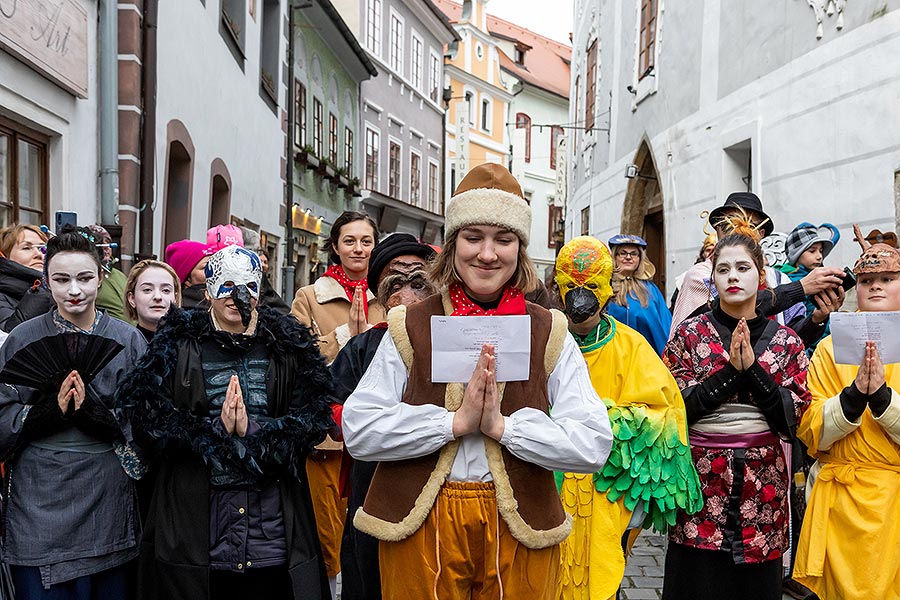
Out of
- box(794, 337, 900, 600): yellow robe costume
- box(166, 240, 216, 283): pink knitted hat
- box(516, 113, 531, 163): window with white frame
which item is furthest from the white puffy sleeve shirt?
box(516, 113, 531, 163): window with white frame

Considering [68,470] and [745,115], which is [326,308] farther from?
[745,115]

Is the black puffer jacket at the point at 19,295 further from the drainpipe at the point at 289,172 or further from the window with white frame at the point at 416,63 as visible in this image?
the window with white frame at the point at 416,63

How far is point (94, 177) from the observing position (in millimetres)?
7781

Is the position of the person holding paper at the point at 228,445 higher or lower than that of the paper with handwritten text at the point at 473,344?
lower

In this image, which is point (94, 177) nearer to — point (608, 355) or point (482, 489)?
point (608, 355)

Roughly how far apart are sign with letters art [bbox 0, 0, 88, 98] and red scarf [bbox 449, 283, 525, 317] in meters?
4.66

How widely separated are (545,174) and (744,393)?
4177 centimetres

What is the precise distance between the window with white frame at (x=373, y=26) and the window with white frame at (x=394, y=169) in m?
3.16

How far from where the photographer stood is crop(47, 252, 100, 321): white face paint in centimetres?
346

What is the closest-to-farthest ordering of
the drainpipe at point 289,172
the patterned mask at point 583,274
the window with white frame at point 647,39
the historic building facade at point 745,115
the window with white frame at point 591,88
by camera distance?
the patterned mask at point 583,274
the historic building facade at point 745,115
the window with white frame at point 647,39
the drainpipe at point 289,172
the window with white frame at point 591,88

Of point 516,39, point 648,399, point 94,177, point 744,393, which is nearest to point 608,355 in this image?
point 648,399

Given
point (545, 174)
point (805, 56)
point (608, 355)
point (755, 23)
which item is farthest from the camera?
point (545, 174)

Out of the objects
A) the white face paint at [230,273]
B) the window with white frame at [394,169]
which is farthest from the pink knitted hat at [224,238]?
the window with white frame at [394,169]

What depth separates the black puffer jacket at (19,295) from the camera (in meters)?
4.07
